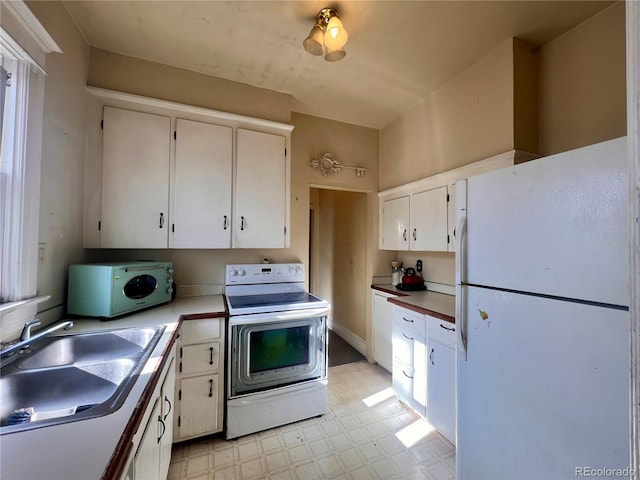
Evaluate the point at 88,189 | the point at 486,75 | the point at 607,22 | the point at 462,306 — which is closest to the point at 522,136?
the point at 486,75

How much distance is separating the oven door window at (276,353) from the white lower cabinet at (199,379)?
110 mm

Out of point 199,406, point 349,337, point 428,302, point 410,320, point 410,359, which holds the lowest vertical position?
point 349,337

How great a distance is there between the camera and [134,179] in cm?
189

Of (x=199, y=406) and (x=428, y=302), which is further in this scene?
(x=428, y=302)

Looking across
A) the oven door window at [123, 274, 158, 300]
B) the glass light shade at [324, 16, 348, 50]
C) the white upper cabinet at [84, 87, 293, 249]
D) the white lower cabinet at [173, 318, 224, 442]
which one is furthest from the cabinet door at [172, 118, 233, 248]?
the glass light shade at [324, 16, 348, 50]

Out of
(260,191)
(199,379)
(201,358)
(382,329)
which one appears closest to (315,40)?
(260,191)

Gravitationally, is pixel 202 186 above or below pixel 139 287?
above

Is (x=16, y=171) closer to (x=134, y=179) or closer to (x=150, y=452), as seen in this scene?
(x=134, y=179)

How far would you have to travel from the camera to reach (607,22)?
155cm

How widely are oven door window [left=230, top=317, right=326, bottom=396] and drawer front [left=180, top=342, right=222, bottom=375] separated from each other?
0.11 metres

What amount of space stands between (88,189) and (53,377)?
1.30m

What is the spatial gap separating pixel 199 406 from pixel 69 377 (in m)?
0.93
